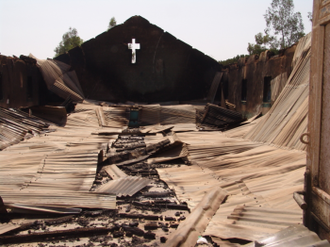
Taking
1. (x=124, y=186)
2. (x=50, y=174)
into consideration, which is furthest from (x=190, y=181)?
(x=50, y=174)

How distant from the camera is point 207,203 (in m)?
3.84

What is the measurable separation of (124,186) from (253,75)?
289 inches

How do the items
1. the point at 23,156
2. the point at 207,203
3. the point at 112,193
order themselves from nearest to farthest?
the point at 207,203, the point at 112,193, the point at 23,156

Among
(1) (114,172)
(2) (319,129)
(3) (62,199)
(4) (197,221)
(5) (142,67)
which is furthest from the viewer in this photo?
(5) (142,67)

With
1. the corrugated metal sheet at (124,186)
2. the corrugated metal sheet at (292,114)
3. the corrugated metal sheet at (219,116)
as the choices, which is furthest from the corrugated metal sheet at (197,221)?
the corrugated metal sheet at (219,116)

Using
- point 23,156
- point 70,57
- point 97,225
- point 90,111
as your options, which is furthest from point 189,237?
point 70,57

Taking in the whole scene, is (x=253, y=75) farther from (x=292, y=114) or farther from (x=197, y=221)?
(x=197, y=221)

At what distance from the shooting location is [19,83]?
10.7 metres

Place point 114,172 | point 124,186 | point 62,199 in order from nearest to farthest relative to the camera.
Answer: point 62,199 < point 124,186 < point 114,172

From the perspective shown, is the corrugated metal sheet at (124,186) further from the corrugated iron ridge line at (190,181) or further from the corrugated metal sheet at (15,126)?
the corrugated metal sheet at (15,126)

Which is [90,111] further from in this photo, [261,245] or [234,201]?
[261,245]

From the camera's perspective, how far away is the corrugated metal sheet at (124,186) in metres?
4.73

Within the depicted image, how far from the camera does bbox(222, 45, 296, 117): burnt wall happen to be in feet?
28.1

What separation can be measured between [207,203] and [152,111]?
9.11 metres
